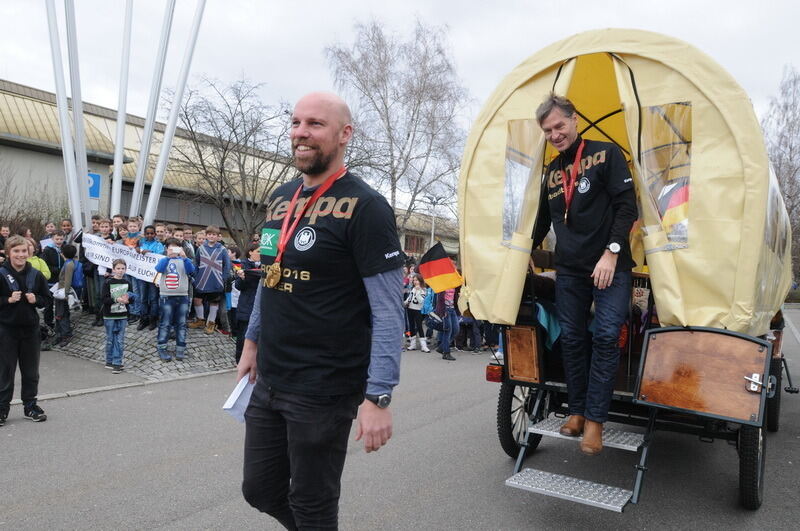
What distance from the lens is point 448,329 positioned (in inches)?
470

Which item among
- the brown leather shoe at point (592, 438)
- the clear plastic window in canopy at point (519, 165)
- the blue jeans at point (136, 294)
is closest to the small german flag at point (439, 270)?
the clear plastic window in canopy at point (519, 165)

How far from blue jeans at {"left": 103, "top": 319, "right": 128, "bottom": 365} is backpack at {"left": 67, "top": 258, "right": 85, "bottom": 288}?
92.7 inches

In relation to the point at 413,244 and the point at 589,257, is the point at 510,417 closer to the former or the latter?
the point at 589,257

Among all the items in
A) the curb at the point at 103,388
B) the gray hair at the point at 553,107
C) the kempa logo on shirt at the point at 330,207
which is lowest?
the curb at the point at 103,388

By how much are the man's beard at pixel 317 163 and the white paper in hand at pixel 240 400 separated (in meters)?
0.95

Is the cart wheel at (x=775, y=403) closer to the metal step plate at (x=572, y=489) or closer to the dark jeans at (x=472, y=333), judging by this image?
the metal step plate at (x=572, y=489)

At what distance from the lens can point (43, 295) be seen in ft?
20.6

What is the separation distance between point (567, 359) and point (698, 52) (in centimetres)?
206

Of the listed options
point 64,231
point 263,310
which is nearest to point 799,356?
point 263,310

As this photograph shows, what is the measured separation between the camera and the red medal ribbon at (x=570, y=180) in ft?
13.1

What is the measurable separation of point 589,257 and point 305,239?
2.23m

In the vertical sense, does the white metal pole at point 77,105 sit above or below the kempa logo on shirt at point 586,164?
above

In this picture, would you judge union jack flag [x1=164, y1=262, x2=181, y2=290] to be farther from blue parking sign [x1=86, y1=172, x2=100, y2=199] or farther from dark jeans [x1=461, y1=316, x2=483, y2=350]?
dark jeans [x1=461, y1=316, x2=483, y2=350]

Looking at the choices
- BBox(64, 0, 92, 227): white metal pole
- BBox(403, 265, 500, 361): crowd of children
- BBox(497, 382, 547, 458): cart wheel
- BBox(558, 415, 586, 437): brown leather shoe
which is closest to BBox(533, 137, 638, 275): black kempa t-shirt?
BBox(558, 415, 586, 437): brown leather shoe
